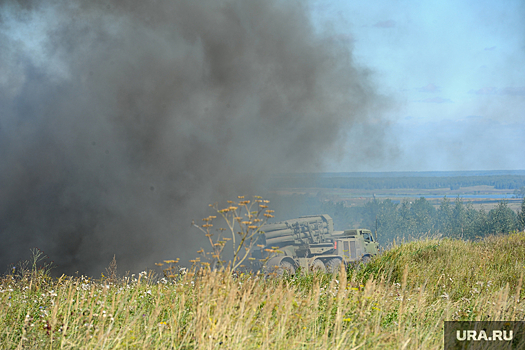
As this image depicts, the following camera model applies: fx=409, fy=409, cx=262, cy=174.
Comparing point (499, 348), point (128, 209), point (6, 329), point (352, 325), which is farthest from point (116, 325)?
point (128, 209)

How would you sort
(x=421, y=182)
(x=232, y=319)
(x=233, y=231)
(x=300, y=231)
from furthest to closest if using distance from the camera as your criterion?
1. (x=421, y=182)
2. (x=300, y=231)
3. (x=233, y=231)
4. (x=232, y=319)

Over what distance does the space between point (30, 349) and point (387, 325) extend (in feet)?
9.96

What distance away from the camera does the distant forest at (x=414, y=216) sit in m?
62.4

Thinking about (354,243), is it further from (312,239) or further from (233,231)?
(233,231)

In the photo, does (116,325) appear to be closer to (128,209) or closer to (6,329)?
(6,329)

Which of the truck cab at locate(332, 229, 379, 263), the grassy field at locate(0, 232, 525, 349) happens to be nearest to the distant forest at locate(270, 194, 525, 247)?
the truck cab at locate(332, 229, 379, 263)

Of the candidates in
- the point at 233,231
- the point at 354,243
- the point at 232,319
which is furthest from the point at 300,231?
the point at 232,319

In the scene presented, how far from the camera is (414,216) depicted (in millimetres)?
87188

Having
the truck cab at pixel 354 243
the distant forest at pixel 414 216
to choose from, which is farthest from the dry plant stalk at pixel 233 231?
the distant forest at pixel 414 216

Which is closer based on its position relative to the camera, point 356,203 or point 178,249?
point 178,249

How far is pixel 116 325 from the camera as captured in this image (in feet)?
11.6

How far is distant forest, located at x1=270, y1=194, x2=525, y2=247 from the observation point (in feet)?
205

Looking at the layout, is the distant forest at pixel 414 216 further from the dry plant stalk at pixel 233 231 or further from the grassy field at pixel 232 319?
the grassy field at pixel 232 319

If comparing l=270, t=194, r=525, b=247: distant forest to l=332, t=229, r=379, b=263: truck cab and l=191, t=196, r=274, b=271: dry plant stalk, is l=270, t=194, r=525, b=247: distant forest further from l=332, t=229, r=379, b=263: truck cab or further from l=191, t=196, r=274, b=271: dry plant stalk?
l=191, t=196, r=274, b=271: dry plant stalk
